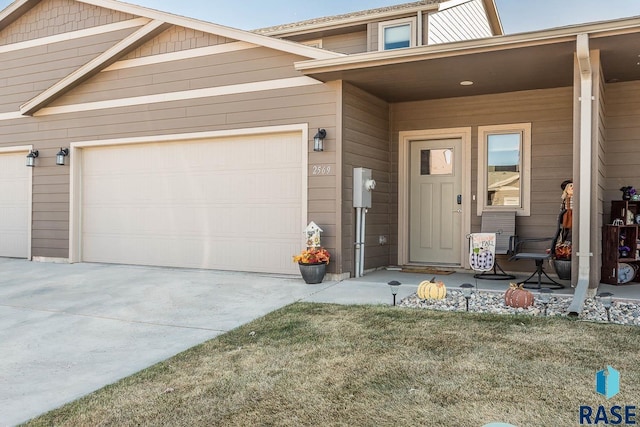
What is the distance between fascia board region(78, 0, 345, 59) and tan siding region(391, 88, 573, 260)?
2.19m

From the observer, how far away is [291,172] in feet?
22.1

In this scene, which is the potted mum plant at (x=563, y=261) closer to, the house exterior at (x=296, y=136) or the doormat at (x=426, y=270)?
the house exterior at (x=296, y=136)

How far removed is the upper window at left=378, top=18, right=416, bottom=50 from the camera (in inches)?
328

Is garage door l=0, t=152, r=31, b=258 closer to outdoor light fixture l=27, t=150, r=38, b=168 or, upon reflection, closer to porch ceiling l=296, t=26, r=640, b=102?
outdoor light fixture l=27, t=150, r=38, b=168

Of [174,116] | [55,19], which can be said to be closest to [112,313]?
[174,116]

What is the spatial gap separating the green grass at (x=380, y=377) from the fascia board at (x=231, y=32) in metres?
3.51

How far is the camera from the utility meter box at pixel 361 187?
6.43m

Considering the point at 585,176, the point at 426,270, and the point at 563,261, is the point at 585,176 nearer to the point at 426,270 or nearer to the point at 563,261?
the point at 563,261

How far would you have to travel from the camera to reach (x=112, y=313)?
4750mm

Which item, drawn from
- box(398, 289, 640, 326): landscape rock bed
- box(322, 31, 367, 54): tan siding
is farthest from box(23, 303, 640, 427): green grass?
box(322, 31, 367, 54): tan siding

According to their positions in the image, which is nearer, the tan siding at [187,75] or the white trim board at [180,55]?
the tan siding at [187,75]

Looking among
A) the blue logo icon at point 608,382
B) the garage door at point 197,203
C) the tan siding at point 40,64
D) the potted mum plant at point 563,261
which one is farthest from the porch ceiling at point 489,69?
the tan siding at point 40,64

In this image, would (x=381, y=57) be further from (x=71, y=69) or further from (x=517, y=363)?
(x=71, y=69)

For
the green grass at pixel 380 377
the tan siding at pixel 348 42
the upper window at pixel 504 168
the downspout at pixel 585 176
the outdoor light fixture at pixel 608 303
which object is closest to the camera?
the green grass at pixel 380 377
